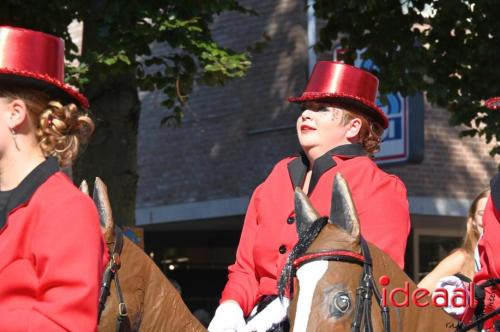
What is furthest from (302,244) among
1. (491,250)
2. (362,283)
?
(491,250)

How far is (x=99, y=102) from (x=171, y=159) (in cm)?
803

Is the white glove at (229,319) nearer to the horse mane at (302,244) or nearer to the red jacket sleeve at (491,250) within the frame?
the horse mane at (302,244)

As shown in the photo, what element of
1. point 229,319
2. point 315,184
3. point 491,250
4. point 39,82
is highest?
point 39,82

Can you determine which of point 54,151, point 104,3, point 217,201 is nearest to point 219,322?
point 54,151

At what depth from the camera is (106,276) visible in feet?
19.7

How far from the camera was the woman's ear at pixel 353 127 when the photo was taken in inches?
235

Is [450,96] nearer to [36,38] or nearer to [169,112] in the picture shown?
[169,112]

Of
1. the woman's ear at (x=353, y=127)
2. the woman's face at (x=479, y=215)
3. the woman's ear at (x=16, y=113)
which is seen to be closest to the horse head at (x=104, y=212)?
the woman's ear at (x=353, y=127)

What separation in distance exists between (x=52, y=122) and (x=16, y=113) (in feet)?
0.40

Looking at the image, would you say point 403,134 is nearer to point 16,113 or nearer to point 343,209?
point 343,209

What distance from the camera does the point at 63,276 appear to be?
3561 mm

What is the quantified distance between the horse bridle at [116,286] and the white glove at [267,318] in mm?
691

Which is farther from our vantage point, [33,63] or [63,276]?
[33,63]

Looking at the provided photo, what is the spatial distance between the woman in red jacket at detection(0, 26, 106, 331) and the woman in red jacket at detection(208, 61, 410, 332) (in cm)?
184
